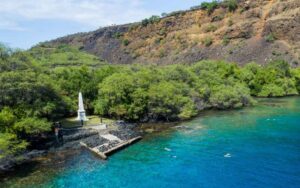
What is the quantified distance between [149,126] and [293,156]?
2875cm

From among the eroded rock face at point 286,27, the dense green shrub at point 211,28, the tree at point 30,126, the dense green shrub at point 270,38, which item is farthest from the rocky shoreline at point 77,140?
the dense green shrub at point 211,28

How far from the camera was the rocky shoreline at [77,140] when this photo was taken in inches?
1866

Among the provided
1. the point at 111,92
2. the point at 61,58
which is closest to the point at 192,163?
the point at 111,92

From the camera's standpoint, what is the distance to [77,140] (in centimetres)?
5825

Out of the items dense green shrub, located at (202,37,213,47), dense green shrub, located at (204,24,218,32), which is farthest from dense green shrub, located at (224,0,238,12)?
dense green shrub, located at (202,37,213,47)

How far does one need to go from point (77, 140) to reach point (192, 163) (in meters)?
20.7

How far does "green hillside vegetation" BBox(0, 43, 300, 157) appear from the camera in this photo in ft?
176

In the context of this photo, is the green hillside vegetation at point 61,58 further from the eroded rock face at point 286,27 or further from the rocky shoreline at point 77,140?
the rocky shoreline at point 77,140

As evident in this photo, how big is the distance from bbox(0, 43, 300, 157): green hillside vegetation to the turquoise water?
7863 millimetres

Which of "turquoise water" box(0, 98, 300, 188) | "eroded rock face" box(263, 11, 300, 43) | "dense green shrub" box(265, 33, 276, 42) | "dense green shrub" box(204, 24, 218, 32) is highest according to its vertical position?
"dense green shrub" box(204, 24, 218, 32)

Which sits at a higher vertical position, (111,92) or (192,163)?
(111,92)

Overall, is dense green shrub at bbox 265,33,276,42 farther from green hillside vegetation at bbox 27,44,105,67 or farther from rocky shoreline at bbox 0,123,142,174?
rocky shoreline at bbox 0,123,142,174

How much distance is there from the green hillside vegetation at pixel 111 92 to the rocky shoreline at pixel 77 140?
1.53 metres

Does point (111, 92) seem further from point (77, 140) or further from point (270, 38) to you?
point (270, 38)
